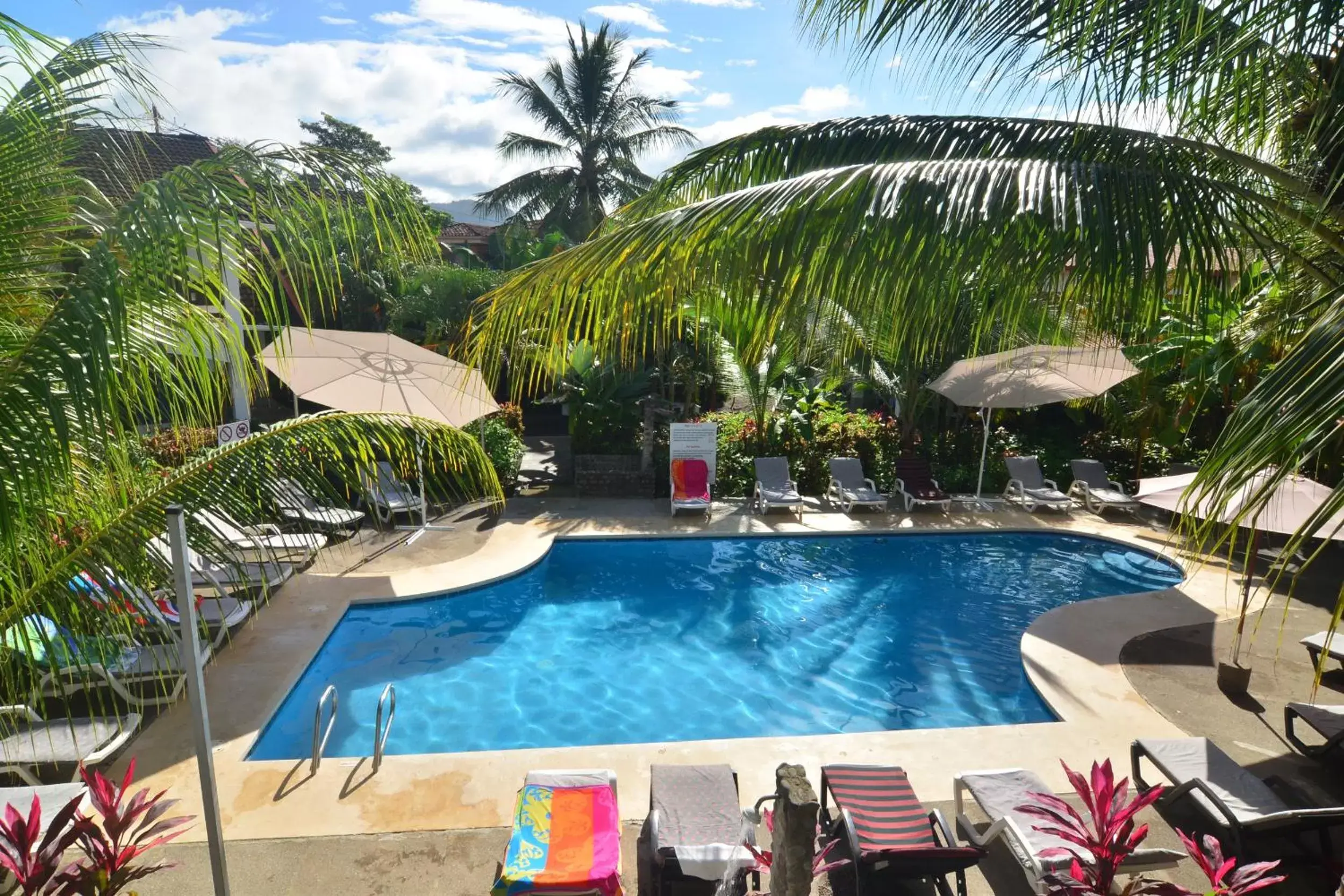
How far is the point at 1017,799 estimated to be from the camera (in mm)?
4711

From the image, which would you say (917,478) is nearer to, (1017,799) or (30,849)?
(1017,799)

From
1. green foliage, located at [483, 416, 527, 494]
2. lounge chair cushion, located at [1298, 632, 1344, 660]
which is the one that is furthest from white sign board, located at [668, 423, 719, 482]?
lounge chair cushion, located at [1298, 632, 1344, 660]

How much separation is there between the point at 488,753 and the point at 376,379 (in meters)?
6.31

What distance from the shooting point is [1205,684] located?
22.7ft

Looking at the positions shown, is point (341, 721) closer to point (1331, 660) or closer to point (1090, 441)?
point (1331, 660)

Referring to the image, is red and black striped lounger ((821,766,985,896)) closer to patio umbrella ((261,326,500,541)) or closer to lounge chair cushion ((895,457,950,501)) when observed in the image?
patio umbrella ((261,326,500,541))

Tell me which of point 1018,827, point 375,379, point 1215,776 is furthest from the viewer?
point 375,379

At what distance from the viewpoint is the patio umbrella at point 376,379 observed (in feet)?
32.2

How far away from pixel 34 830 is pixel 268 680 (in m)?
3.87

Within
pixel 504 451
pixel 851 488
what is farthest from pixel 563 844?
pixel 851 488

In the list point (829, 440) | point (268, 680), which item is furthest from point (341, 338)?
point (829, 440)

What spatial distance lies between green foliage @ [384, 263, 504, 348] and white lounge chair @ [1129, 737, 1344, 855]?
1848cm

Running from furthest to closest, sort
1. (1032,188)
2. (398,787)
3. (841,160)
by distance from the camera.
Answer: (398,787), (841,160), (1032,188)

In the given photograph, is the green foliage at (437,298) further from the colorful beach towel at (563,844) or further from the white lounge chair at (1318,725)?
the white lounge chair at (1318,725)
